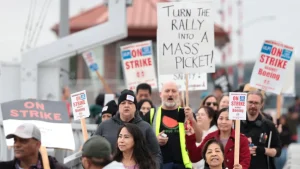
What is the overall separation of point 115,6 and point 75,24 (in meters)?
23.7

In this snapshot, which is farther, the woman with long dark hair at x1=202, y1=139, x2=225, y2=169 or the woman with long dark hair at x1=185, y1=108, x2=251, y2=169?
the woman with long dark hair at x1=185, y1=108, x2=251, y2=169

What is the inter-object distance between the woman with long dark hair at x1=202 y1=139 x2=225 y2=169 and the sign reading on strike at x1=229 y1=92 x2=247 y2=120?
0.76 meters

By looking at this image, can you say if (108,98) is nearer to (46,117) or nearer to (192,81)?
(192,81)

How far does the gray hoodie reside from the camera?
10430 mm

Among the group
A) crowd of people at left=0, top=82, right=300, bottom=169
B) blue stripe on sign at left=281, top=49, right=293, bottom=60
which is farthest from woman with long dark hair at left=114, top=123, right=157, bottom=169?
blue stripe on sign at left=281, top=49, right=293, bottom=60

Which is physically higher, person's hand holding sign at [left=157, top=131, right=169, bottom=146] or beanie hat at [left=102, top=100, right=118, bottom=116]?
beanie hat at [left=102, top=100, right=118, bottom=116]

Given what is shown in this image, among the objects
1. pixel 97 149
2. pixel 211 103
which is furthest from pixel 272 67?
pixel 97 149

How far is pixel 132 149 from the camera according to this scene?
981 centimetres

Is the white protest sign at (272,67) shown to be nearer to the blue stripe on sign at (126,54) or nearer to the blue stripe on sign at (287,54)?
the blue stripe on sign at (287,54)

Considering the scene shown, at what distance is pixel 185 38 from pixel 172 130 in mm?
1952

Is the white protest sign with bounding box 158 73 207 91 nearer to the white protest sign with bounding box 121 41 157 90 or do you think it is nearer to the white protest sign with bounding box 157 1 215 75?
the white protest sign with bounding box 121 41 157 90

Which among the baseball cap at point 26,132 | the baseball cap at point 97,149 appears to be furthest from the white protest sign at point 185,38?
the baseball cap at point 97,149

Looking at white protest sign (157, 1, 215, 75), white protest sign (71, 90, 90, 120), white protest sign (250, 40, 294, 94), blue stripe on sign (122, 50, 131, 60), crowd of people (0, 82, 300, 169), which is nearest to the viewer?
crowd of people (0, 82, 300, 169)

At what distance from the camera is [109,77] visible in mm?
37594
